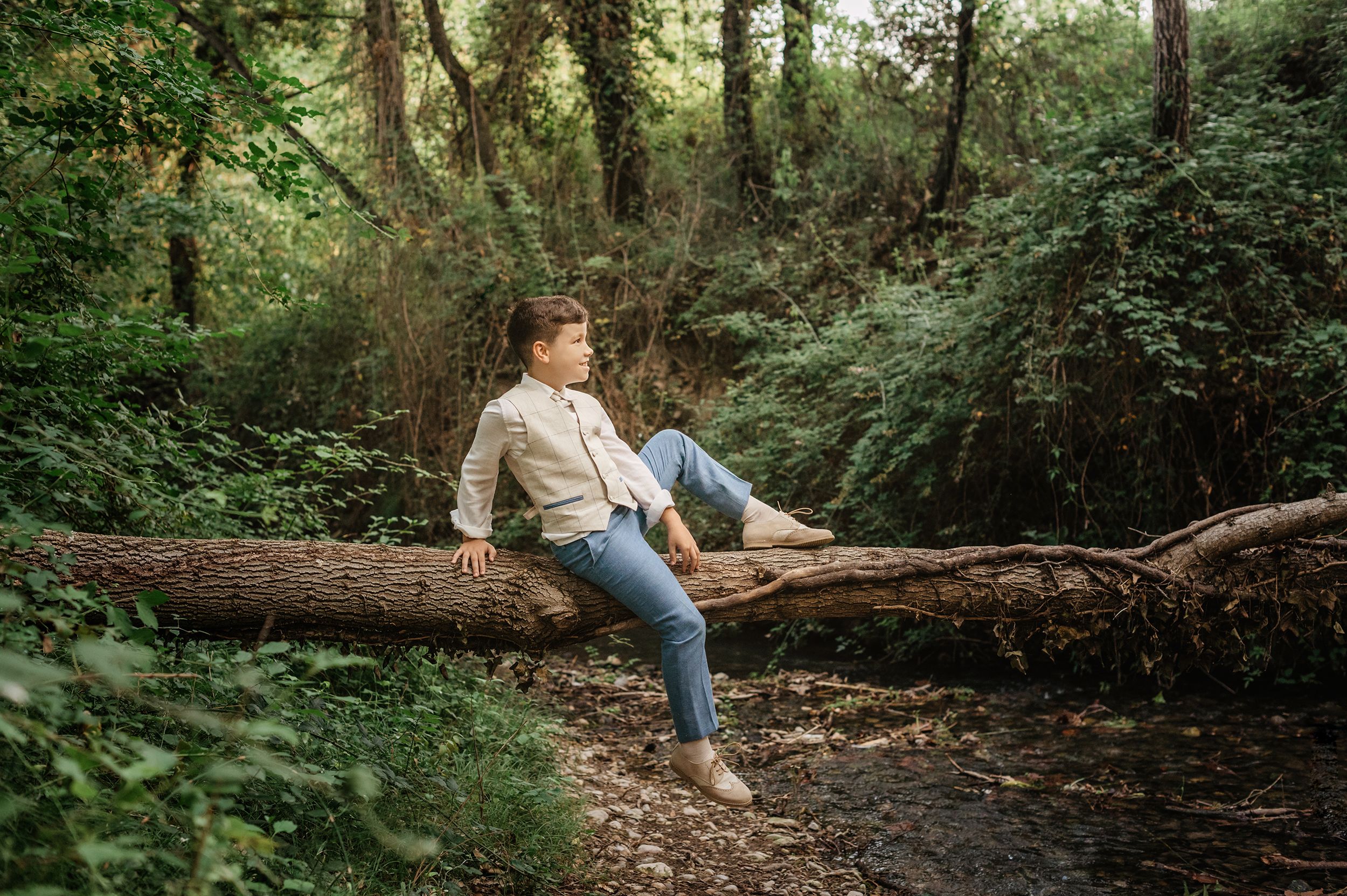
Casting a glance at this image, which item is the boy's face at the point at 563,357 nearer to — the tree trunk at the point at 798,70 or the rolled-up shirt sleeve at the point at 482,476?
the rolled-up shirt sleeve at the point at 482,476

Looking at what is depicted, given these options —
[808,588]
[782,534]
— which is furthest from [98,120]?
[808,588]

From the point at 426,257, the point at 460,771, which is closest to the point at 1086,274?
the point at 460,771

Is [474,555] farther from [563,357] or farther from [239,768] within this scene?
[239,768]

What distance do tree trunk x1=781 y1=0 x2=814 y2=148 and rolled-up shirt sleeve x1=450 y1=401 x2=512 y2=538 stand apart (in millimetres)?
9364

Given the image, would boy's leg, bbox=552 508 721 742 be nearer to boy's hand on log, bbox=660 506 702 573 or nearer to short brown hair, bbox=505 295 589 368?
boy's hand on log, bbox=660 506 702 573

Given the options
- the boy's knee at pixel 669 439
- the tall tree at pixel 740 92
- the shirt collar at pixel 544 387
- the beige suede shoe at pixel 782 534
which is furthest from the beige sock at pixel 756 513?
the tall tree at pixel 740 92

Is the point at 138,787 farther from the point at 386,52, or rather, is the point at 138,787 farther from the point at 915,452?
the point at 386,52

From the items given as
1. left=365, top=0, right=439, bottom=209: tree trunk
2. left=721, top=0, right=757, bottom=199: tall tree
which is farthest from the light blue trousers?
left=721, top=0, right=757, bottom=199: tall tree

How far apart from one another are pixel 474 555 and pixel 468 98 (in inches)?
354

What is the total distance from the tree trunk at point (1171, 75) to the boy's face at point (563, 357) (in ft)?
16.3

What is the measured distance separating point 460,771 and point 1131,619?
302 centimetres

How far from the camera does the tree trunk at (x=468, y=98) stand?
34.7 feet

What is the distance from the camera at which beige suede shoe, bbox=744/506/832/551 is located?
373cm

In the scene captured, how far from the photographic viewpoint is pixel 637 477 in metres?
3.54
